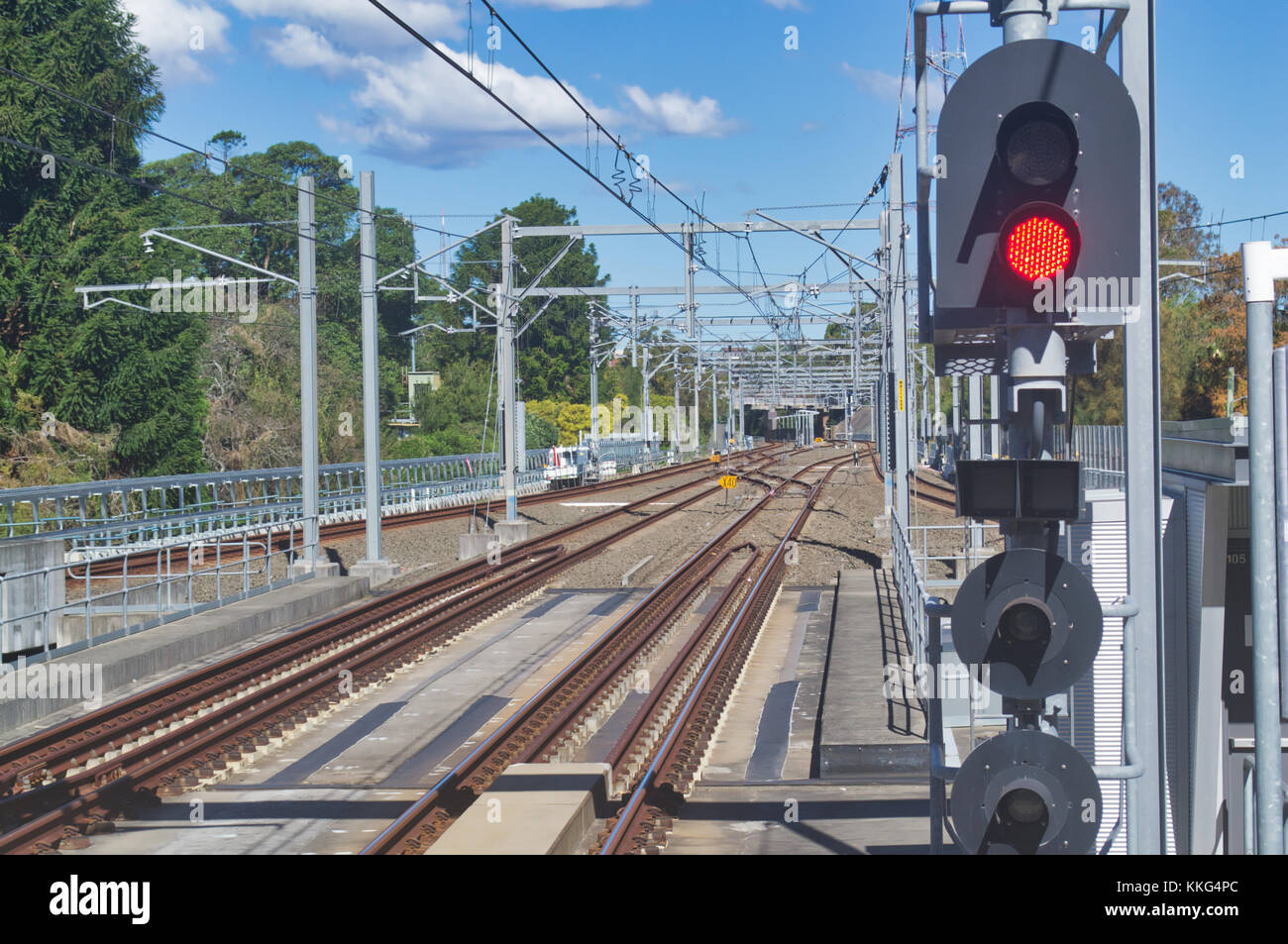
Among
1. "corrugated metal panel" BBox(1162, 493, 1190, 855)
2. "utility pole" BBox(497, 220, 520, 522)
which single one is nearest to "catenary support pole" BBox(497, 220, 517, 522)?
"utility pole" BBox(497, 220, 520, 522)

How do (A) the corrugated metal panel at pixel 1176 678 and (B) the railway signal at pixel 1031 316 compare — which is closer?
(B) the railway signal at pixel 1031 316

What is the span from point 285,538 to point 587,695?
1721 centimetres

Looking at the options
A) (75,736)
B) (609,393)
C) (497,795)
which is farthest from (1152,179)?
(609,393)

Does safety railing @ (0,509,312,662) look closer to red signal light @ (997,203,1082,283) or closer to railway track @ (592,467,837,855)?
railway track @ (592,467,837,855)

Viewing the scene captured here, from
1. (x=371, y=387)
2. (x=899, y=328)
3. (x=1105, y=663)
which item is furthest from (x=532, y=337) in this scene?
(x=1105, y=663)

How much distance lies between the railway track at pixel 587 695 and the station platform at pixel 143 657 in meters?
4.56

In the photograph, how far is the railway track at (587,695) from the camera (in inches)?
358

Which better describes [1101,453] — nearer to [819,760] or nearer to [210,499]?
[819,760]

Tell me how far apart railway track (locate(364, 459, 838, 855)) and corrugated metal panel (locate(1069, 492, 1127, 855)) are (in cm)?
437

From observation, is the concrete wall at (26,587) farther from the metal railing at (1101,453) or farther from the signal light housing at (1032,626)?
the signal light housing at (1032,626)

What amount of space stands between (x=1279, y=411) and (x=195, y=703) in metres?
11.8

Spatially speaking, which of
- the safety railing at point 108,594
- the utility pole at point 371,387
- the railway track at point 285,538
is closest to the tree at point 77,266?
the railway track at point 285,538

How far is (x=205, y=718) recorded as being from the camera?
12227 mm

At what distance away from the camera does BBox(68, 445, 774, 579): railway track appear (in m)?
22.1
